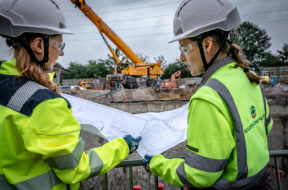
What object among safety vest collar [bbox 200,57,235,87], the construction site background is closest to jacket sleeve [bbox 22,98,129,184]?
safety vest collar [bbox 200,57,235,87]

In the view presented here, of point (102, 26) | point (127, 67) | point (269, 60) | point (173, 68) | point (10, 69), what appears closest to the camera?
point (10, 69)

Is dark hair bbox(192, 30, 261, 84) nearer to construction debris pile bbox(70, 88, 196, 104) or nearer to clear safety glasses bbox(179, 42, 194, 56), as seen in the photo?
clear safety glasses bbox(179, 42, 194, 56)

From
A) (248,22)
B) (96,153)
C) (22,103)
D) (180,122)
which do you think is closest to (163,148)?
(180,122)

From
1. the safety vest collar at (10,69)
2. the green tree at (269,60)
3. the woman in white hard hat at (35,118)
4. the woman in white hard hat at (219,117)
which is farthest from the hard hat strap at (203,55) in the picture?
the green tree at (269,60)

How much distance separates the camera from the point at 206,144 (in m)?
1.19

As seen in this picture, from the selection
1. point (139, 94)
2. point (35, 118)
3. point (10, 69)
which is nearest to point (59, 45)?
point (10, 69)

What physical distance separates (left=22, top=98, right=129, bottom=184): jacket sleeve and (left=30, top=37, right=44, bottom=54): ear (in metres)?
0.45

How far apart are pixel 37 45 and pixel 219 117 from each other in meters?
1.31

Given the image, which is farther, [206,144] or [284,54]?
[284,54]

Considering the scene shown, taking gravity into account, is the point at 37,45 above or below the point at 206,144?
above

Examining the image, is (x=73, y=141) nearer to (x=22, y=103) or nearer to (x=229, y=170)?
(x=22, y=103)

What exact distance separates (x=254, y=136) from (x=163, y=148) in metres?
0.72

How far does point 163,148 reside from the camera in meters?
1.74

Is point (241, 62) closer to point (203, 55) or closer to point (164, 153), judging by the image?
point (203, 55)
